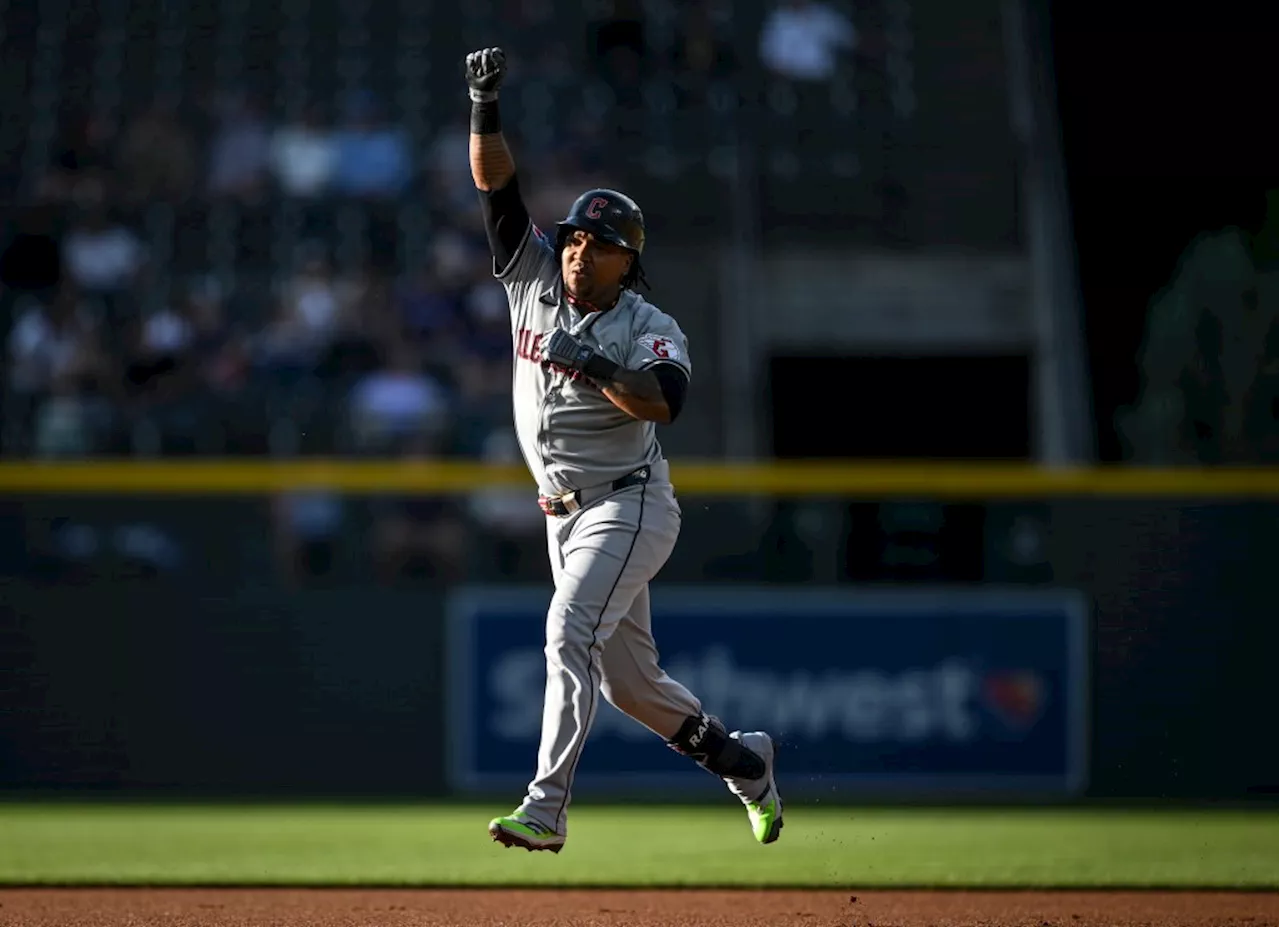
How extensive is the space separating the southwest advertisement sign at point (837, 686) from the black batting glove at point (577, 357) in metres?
4.17

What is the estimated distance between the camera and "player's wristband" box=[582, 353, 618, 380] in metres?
5.25

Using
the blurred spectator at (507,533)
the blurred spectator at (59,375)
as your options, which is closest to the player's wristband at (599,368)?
the blurred spectator at (507,533)

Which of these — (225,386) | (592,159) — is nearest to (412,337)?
(225,386)

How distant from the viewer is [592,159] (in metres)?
13.3

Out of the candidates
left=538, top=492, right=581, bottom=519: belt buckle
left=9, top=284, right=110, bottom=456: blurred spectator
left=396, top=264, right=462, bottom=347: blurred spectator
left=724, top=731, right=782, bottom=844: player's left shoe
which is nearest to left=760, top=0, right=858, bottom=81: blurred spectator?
left=396, top=264, right=462, bottom=347: blurred spectator

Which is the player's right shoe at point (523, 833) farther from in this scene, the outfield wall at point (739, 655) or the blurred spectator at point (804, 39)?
the blurred spectator at point (804, 39)

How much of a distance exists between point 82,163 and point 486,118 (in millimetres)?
8297

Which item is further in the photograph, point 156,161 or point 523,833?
point 156,161

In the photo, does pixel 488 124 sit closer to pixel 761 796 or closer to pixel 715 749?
pixel 715 749

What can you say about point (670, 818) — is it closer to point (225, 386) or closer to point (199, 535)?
point (199, 535)

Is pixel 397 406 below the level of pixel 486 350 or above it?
below

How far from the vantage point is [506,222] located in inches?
223

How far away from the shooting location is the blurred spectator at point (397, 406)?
412 inches

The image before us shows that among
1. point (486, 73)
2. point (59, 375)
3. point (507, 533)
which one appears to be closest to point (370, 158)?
point (59, 375)
